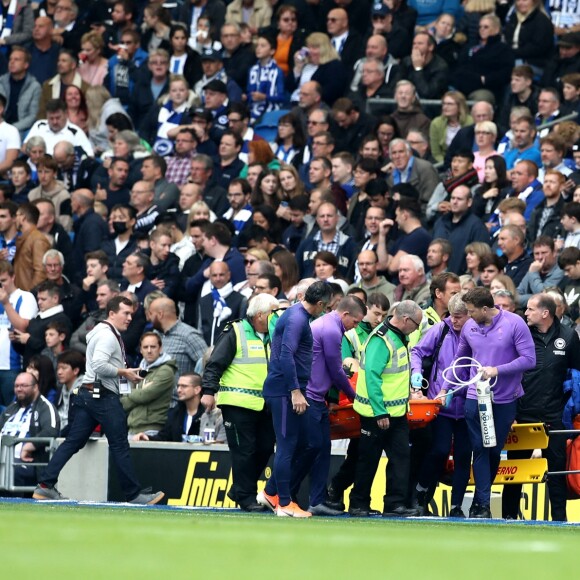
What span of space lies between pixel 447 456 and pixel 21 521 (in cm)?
430

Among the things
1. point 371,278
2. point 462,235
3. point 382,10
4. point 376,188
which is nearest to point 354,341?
point 371,278

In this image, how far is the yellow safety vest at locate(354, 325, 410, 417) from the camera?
15055 mm

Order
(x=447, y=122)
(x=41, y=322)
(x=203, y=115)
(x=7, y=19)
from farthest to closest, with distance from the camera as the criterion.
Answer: (x=7, y=19) → (x=203, y=115) → (x=447, y=122) → (x=41, y=322)

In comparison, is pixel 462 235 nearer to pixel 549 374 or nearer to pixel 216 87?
pixel 549 374

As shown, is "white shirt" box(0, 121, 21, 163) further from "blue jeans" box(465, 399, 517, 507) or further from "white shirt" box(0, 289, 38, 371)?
"blue jeans" box(465, 399, 517, 507)

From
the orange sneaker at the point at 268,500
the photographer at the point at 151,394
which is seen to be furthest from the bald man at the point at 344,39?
the orange sneaker at the point at 268,500

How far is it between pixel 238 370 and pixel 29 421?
4223 millimetres

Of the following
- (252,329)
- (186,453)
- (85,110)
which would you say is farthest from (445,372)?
(85,110)

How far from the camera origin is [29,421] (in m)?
19.2

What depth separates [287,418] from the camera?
1512 centimetres

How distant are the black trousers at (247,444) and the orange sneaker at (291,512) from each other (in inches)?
25.2

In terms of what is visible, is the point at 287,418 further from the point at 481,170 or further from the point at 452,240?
the point at 481,170

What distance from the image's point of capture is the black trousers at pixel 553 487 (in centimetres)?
1573

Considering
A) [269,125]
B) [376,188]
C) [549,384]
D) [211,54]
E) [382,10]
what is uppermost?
[382,10]
